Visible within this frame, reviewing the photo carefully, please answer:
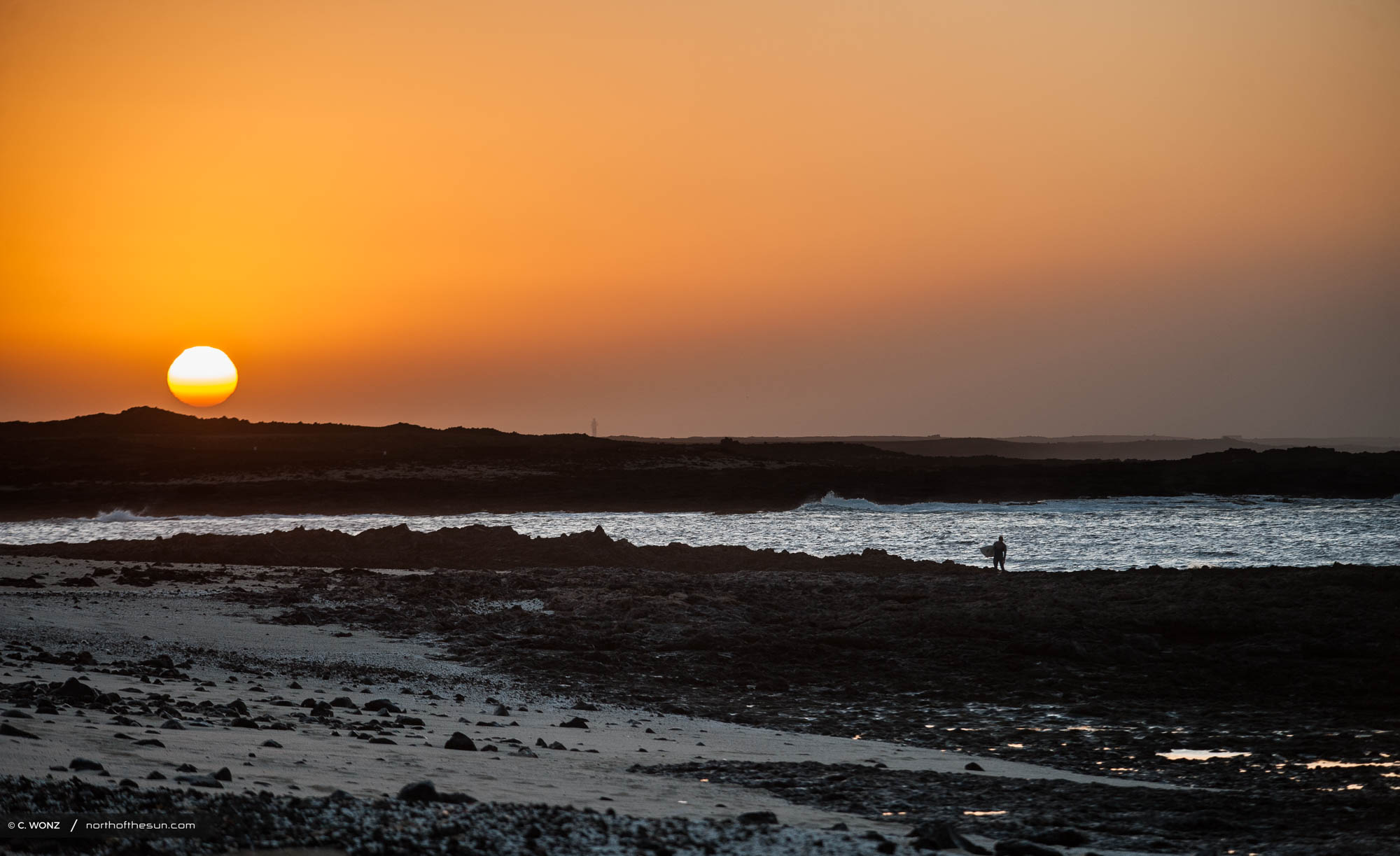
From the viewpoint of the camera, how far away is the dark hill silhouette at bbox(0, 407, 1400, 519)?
180 ft

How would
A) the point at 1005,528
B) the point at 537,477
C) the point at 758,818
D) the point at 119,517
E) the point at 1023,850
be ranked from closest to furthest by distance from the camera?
the point at 1023,850
the point at 758,818
the point at 1005,528
the point at 119,517
the point at 537,477

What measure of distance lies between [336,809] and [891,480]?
60.9 m

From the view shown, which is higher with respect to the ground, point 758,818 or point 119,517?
point 758,818

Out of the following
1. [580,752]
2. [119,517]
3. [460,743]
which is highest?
[460,743]

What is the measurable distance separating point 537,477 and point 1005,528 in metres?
30.7

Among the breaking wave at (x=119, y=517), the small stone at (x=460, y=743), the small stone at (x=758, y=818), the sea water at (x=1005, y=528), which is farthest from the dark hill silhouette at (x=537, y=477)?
the small stone at (x=758, y=818)

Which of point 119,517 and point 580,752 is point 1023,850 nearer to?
point 580,752

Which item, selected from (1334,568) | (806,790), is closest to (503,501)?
(1334,568)

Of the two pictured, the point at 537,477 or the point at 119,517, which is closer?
the point at 119,517

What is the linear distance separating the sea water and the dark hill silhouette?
3149 millimetres

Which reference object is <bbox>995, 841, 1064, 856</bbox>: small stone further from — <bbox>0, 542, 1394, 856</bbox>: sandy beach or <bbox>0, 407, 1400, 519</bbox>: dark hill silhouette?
<bbox>0, 407, 1400, 519</bbox>: dark hill silhouette

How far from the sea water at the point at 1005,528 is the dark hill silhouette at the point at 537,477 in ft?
10.3

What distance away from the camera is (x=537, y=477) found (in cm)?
6306

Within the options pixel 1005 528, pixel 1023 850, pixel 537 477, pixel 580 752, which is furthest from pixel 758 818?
pixel 537 477
